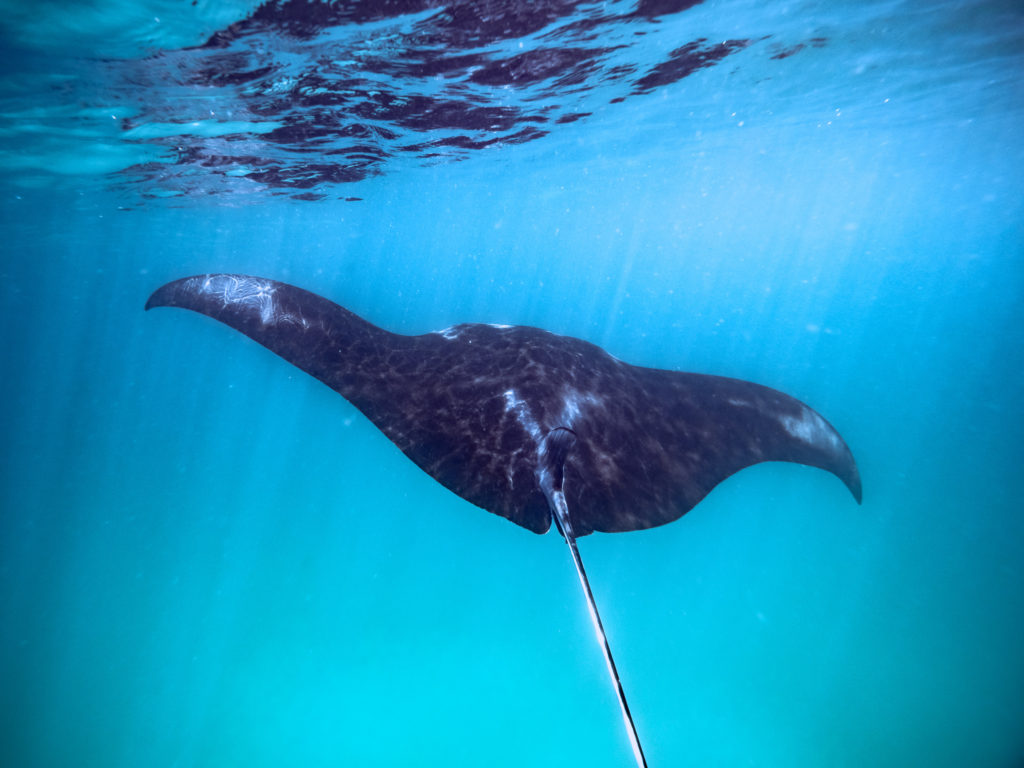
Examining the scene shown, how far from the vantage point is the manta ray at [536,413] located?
12.0ft

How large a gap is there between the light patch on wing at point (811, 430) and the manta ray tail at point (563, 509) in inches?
126

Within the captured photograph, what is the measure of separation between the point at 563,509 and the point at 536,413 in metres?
1.38

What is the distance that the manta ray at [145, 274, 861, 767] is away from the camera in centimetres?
365

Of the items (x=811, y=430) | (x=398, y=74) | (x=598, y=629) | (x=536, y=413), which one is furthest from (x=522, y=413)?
(x=398, y=74)

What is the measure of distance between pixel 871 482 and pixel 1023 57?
1531cm

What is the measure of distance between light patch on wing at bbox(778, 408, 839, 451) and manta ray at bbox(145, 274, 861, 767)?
0.7 inches

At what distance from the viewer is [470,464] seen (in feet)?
12.3

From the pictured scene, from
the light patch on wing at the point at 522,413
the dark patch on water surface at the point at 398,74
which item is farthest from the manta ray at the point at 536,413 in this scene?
the dark patch on water surface at the point at 398,74

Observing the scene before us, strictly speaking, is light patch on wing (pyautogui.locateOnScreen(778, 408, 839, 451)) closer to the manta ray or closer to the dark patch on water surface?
the manta ray

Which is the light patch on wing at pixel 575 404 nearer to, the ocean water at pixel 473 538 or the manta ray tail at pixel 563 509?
the manta ray tail at pixel 563 509

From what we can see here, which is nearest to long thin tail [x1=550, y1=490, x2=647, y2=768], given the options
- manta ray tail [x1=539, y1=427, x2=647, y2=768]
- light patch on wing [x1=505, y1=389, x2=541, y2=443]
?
manta ray tail [x1=539, y1=427, x2=647, y2=768]

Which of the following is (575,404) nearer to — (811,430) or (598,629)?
(598,629)

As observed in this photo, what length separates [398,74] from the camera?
9516mm

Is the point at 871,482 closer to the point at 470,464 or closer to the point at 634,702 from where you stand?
the point at 634,702
